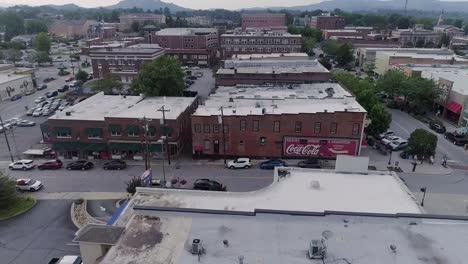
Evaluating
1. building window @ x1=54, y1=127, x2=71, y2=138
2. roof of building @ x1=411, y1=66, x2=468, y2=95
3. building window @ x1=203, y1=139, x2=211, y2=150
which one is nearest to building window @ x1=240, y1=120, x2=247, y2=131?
building window @ x1=203, y1=139, x2=211, y2=150

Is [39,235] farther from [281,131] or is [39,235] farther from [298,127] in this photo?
[298,127]

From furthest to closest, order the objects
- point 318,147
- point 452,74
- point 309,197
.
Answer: point 452,74 < point 318,147 < point 309,197

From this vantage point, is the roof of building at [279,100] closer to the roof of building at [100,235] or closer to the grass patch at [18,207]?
the grass patch at [18,207]

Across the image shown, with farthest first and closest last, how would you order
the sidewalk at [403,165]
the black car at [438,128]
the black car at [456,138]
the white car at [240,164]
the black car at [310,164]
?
the black car at [438,128]
the black car at [456,138]
the white car at [240,164]
the black car at [310,164]
the sidewalk at [403,165]

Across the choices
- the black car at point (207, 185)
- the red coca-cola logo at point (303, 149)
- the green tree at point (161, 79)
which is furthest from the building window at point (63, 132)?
the red coca-cola logo at point (303, 149)

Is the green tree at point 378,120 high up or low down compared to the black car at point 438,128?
up

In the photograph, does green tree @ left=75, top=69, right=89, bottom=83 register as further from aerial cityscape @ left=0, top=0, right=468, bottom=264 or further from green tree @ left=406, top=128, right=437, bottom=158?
green tree @ left=406, top=128, right=437, bottom=158

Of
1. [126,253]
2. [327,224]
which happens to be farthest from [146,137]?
[327,224]

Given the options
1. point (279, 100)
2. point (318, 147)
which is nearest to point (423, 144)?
point (318, 147)
